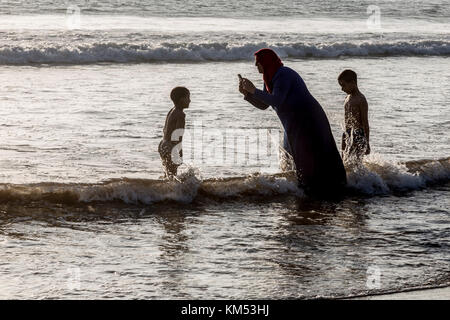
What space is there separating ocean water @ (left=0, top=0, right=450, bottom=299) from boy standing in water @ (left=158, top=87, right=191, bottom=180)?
1.19 feet

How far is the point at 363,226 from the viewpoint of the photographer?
26.3ft

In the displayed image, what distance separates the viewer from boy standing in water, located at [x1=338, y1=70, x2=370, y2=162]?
31.1 ft

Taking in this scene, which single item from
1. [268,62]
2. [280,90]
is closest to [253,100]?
[280,90]

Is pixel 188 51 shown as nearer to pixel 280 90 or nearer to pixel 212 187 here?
pixel 212 187

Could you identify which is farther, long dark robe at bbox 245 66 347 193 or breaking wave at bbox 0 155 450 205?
breaking wave at bbox 0 155 450 205

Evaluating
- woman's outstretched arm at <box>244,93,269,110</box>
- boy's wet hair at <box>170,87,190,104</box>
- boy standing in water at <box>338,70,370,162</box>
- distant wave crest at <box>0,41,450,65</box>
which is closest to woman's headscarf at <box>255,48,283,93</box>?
woman's outstretched arm at <box>244,93,269,110</box>

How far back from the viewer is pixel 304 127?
8.68 m

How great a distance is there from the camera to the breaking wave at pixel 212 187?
886 cm

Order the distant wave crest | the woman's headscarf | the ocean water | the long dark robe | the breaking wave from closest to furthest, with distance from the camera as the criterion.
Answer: the ocean water < the woman's headscarf < the long dark robe < the breaking wave < the distant wave crest

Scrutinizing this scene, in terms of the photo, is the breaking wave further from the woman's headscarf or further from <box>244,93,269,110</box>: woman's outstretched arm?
the woman's headscarf

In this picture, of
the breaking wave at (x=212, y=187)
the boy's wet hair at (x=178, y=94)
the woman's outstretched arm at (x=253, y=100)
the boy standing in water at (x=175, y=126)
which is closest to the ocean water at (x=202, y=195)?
the breaking wave at (x=212, y=187)

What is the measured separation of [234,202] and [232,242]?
1740mm

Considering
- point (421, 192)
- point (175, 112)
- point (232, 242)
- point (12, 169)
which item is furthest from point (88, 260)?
point (421, 192)

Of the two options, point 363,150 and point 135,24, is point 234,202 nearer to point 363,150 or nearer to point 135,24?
point 363,150
